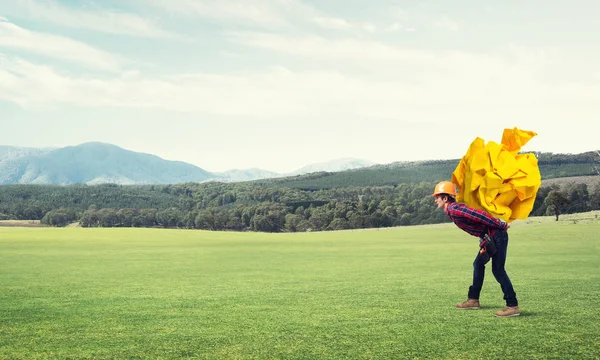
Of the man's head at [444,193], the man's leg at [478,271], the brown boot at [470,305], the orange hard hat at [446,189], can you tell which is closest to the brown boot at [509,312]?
the man's leg at [478,271]

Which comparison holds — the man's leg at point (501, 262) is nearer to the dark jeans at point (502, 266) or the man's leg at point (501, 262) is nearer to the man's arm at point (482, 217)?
the dark jeans at point (502, 266)

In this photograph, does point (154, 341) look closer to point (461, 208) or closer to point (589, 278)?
point (461, 208)

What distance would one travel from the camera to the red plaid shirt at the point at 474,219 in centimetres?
1220

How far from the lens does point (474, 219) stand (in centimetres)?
1226

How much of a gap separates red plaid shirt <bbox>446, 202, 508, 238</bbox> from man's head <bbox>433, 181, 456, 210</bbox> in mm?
146

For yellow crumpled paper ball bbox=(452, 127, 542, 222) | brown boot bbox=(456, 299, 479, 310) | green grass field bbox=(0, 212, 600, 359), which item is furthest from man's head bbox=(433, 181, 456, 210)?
brown boot bbox=(456, 299, 479, 310)

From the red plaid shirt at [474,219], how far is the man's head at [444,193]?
15 cm

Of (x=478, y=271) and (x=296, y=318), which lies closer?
(x=296, y=318)

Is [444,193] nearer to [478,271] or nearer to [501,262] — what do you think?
[501,262]

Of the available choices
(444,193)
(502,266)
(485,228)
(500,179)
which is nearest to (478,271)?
(502,266)

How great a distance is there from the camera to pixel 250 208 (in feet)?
545

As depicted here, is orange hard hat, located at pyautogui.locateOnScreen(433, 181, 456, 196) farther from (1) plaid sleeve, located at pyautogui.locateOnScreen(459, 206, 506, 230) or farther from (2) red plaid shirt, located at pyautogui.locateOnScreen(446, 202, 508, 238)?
(1) plaid sleeve, located at pyautogui.locateOnScreen(459, 206, 506, 230)

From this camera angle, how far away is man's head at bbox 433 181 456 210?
12531 millimetres

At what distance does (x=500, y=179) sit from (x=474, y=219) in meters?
0.95
